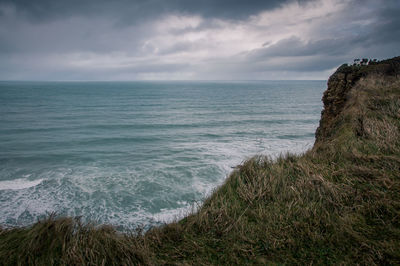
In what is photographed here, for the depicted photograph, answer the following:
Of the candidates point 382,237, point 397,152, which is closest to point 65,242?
point 382,237

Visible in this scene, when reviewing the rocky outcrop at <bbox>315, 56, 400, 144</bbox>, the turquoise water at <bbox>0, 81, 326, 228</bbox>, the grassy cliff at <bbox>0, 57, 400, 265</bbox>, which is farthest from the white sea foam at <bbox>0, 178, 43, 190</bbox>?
the rocky outcrop at <bbox>315, 56, 400, 144</bbox>

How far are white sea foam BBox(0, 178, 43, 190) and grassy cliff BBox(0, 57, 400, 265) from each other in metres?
9.59

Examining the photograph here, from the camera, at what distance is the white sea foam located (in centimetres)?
1104

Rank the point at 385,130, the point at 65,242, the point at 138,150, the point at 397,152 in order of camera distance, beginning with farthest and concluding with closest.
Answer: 1. the point at 138,150
2. the point at 385,130
3. the point at 397,152
4. the point at 65,242

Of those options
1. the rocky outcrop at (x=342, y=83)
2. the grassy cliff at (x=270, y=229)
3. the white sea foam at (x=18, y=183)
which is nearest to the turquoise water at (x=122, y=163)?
the white sea foam at (x=18, y=183)

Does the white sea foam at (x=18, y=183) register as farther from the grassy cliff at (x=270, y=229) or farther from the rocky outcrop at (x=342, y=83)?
the rocky outcrop at (x=342, y=83)

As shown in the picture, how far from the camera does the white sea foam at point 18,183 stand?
11.0m

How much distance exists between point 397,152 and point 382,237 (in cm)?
366

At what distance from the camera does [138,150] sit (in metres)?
17.7

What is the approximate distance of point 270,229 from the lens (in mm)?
3588

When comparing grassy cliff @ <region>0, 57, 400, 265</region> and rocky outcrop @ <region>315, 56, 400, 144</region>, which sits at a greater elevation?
rocky outcrop @ <region>315, 56, 400, 144</region>

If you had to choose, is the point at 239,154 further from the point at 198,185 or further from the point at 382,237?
the point at 382,237

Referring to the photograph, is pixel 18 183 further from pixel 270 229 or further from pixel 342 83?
pixel 342 83

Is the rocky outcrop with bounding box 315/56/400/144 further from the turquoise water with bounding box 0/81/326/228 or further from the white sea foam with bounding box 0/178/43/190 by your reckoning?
the white sea foam with bounding box 0/178/43/190
